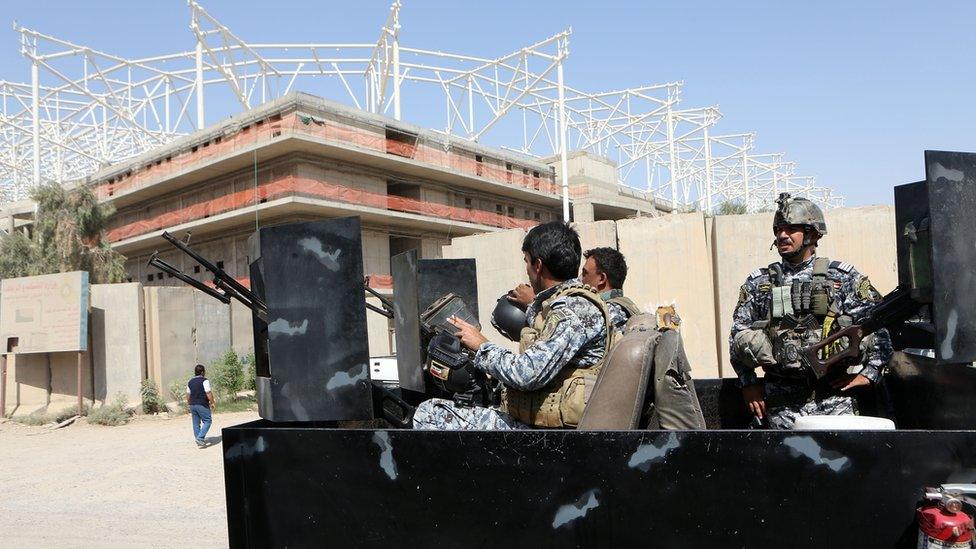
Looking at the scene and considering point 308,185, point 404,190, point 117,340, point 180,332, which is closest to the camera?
point 117,340

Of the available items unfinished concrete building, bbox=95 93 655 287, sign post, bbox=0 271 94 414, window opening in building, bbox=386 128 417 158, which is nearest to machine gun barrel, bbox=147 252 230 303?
sign post, bbox=0 271 94 414

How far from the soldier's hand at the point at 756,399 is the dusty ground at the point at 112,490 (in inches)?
157

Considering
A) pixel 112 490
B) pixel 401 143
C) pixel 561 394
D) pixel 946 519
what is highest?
pixel 401 143

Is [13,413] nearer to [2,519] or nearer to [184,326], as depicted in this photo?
[184,326]

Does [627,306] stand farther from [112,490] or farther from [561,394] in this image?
[112,490]

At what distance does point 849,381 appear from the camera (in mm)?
2857

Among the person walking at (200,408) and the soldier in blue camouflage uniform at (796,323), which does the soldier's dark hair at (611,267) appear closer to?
the soldier in blue camouflage uniform at (796,323)

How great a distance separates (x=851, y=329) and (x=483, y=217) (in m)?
33.3

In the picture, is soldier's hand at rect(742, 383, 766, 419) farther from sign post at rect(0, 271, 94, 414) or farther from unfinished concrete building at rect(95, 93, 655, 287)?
unfinished concrete building at rect(95, 93, 655, 287)

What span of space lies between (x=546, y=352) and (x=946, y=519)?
45.5 inches

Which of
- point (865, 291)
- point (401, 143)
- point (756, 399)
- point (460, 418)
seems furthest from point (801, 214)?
point (401, 143)

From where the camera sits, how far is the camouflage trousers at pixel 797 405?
2.91 metres

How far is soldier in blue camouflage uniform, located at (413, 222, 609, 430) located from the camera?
226 centimetres

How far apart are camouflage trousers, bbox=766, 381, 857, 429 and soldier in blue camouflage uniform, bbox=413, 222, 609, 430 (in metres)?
1.16
